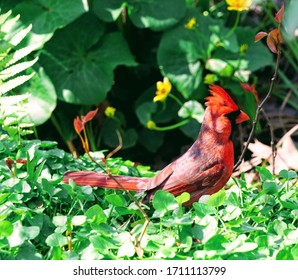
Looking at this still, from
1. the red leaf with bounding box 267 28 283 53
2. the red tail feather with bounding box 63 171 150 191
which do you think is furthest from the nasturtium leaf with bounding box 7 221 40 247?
the red leaf with bounding box 267 28 283 53

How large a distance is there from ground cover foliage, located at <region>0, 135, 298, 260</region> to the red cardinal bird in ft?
0.19

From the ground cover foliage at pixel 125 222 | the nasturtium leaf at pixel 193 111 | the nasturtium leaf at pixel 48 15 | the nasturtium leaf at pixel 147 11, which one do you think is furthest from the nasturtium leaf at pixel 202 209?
the nasturtium leaf at pixel 147 11

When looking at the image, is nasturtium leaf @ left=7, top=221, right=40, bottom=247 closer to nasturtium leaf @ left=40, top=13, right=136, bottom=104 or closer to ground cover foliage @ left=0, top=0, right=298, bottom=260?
ground cover foliage @ left=0, top=0, right=298, bottom=260

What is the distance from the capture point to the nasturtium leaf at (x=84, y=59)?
358cm

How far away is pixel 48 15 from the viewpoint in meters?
3.51

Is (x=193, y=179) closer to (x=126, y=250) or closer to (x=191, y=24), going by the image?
(x=126, y=250)

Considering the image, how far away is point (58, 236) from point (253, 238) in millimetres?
487

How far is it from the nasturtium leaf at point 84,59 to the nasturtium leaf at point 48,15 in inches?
8.0

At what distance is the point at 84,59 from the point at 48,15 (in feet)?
1.12

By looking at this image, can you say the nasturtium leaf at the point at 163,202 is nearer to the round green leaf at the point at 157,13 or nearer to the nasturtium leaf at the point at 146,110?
the nasturtium leaf at the point at 146,110

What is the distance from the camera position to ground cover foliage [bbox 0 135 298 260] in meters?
1.60

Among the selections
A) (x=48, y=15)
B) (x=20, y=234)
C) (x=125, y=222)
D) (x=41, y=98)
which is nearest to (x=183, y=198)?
(x=125, y=222)
